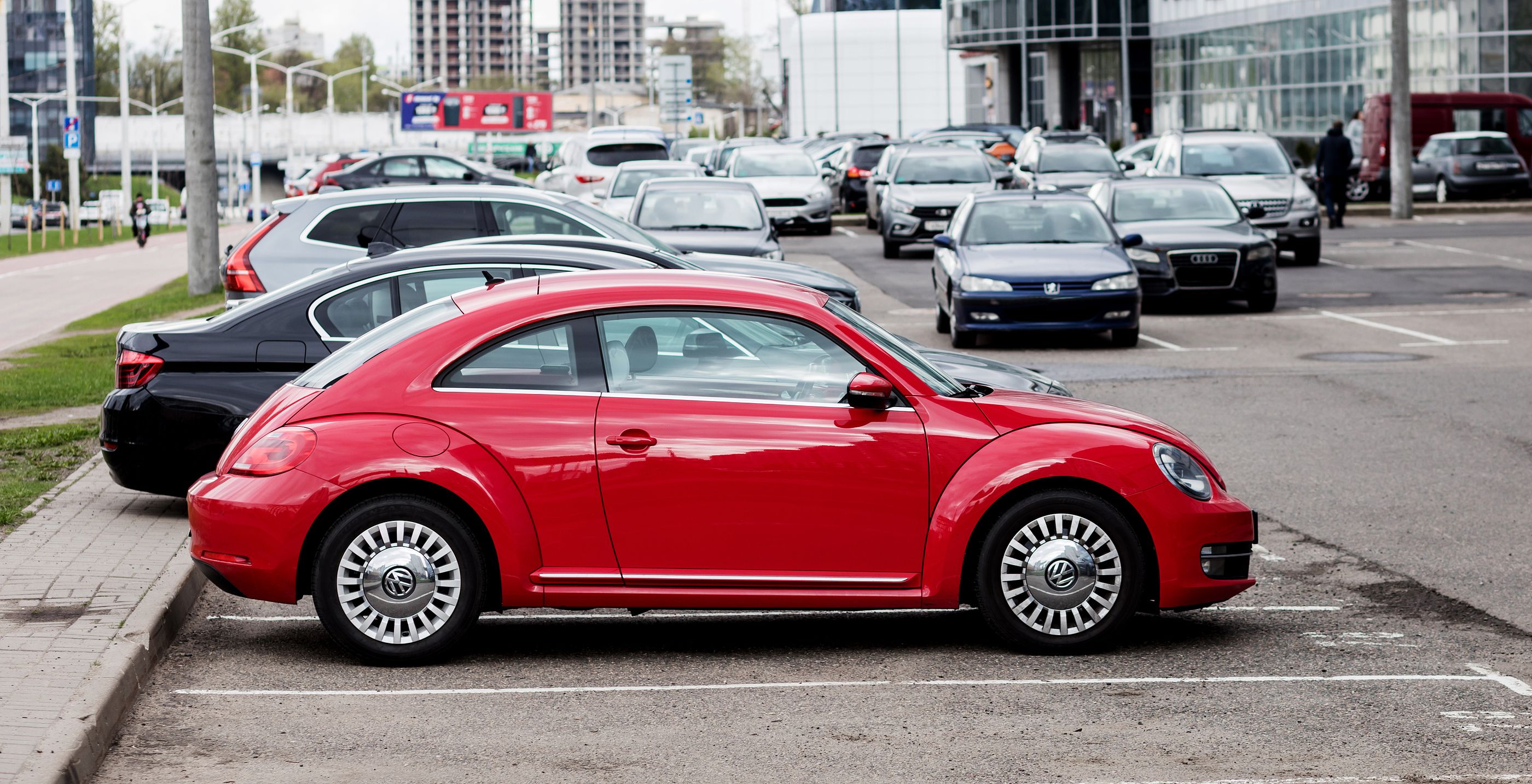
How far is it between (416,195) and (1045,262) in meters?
6.42

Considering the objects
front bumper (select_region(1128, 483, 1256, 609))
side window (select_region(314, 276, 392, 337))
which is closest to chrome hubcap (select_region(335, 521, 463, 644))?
front bumper (select_region(1128, 483, 1256, 609))

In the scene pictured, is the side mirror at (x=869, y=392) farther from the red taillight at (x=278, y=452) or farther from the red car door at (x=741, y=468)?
the red taillight at (x=278, y=452)

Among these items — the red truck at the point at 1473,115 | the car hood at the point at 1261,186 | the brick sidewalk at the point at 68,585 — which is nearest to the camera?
the brick sidewalk at the point at 68,585

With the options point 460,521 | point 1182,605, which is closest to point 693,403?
point 460,521

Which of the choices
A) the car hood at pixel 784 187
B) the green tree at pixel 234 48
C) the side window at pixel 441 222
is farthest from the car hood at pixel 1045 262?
the green tree at pixel 234 48

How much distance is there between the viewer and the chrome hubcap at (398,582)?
21.8ft

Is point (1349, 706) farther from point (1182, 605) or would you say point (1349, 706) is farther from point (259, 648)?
point (259, 648)

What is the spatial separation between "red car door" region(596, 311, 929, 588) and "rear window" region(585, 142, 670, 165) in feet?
111

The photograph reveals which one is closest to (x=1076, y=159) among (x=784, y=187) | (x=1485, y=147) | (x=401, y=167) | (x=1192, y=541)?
(x=784, y=187)

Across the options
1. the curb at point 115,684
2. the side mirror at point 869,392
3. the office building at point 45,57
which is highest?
the office building at point 45,57

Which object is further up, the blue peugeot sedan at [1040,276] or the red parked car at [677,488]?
the blue peugeot sedan at [1040,276]

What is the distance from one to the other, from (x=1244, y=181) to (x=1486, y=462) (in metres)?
15.5

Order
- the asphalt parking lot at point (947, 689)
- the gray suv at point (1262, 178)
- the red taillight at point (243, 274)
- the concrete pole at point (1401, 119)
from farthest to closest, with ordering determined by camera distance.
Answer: the concrete pole at point (1401, 119), the gray suv at point (1262, 178), the red taillight at point (243, 274), the asphalt parking lot at point (947, 689)

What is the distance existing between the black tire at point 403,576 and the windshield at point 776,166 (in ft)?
93.5
